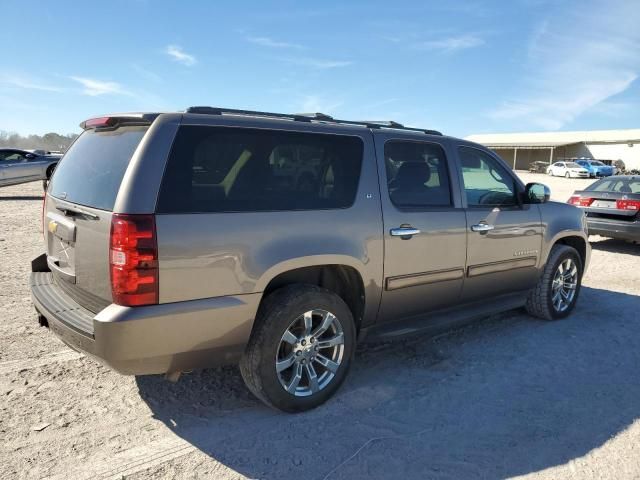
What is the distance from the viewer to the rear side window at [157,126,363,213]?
2754 millimetres

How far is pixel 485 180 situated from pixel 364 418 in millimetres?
2524

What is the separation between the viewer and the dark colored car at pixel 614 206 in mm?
8969

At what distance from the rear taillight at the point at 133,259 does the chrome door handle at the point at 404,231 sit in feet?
5.63

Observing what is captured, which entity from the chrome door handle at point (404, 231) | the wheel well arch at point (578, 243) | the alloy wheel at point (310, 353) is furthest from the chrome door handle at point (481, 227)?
the wheel well arch at point (578, 243)

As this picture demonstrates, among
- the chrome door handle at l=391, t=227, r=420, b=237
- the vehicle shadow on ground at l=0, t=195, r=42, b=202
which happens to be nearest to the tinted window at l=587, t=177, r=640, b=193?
the chrome door handle at l=391, t=227, r=420, b=237

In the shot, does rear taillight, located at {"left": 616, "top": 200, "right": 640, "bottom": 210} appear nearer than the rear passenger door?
No

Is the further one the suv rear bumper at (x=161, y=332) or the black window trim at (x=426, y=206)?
the black window trim at (x=426, y=206)

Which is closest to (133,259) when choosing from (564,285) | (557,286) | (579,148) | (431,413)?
(431,413)

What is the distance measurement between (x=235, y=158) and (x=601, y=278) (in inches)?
253

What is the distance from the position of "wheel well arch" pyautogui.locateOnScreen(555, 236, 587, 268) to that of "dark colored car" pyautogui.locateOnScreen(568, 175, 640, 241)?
414 cm

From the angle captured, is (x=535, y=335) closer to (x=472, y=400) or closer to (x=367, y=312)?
(x=472, y=400)

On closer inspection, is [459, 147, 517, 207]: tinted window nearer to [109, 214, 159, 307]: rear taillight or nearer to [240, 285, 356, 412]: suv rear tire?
[240, 285, 356, 412]: suv rear tire

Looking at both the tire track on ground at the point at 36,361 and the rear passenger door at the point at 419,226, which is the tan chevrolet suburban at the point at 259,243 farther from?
the tire track on ground at the point at 36,361

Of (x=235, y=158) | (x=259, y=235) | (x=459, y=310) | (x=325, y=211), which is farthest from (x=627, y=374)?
(x=235, y=158)
